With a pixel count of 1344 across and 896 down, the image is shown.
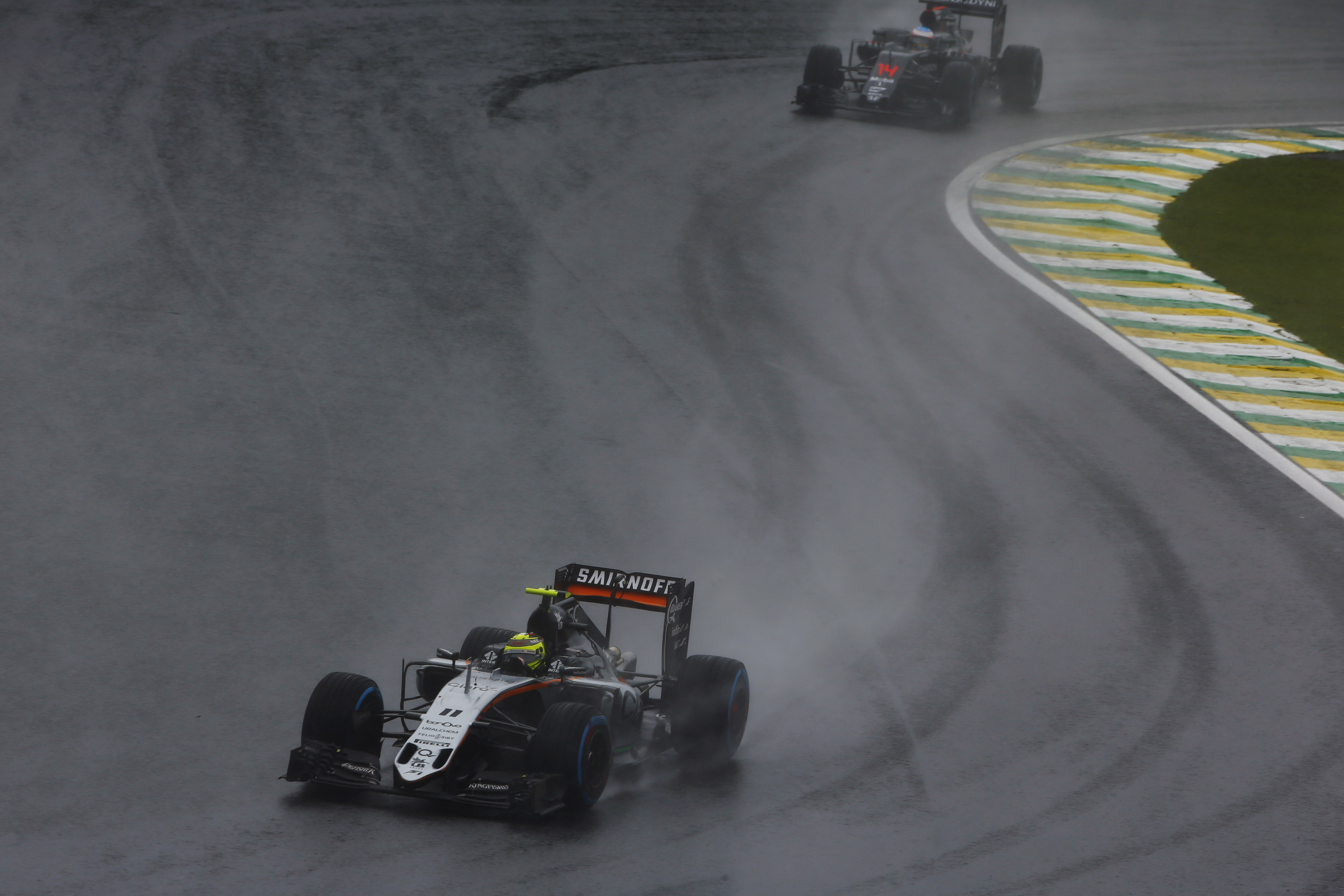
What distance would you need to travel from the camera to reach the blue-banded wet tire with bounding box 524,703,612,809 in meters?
7.80

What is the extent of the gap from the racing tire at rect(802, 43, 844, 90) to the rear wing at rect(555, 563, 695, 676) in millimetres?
15249

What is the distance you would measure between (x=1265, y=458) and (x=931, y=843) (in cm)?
711

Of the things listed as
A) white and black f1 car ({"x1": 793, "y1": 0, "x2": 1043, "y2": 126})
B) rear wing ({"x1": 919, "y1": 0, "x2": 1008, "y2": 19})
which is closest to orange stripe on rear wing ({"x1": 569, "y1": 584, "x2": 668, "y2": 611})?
white and black f1 car ({"x1": 793, "y1": 0, "x2": 1043, "y2": 126})

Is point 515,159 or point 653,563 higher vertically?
point 515,159

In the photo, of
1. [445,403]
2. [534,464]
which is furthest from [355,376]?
[534,464]

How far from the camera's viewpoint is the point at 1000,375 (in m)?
15.1

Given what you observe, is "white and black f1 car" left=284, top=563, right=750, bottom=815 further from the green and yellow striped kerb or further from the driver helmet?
the green and yellow striped kerb

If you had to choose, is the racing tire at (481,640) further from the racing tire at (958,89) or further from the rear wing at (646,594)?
the racing tire at (958,89)

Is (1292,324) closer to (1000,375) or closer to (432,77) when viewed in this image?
(1000,375)

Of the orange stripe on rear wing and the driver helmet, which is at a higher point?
the driver helmet

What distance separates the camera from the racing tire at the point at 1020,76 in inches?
957

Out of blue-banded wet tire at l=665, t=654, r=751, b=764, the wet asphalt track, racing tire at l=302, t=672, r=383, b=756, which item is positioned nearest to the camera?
the wet asphalt track

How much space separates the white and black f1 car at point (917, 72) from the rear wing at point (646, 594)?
14.8 m

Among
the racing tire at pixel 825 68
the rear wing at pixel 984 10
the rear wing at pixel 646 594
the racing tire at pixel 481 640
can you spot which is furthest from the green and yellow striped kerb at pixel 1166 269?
the racing tire at pixel 481 640
